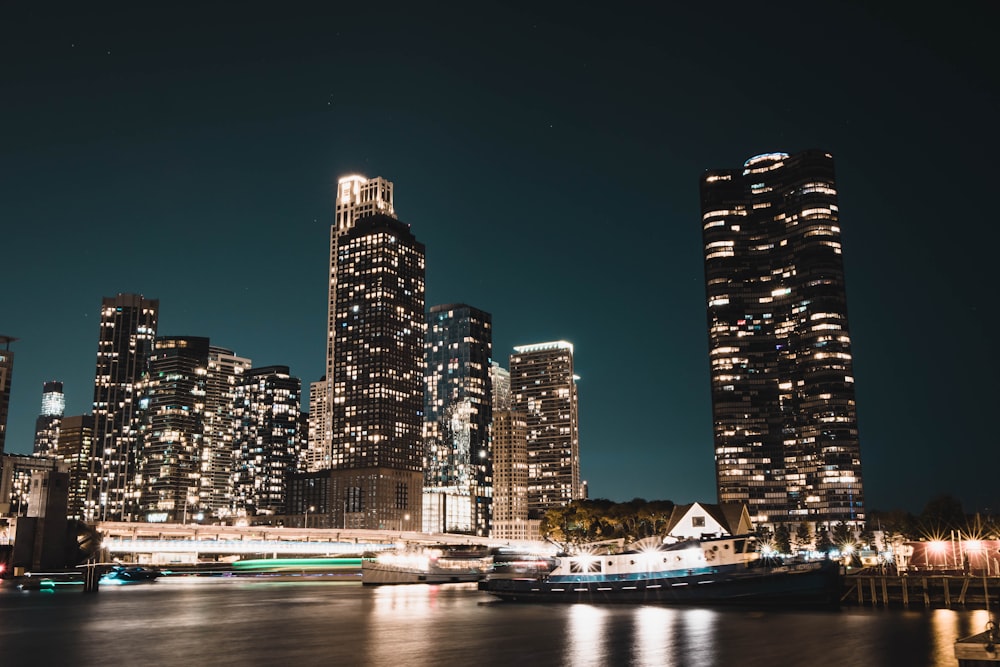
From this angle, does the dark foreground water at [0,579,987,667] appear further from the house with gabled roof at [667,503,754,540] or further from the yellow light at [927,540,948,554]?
the house with gabled roof at [667,503,754,540]

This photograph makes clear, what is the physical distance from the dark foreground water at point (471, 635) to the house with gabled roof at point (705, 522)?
170ft

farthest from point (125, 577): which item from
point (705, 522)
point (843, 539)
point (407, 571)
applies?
point (843, 539)

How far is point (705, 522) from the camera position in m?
130

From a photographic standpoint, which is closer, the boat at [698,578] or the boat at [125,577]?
the boat at [698,578]

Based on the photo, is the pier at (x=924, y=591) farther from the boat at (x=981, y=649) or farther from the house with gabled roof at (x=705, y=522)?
the house with gabled roof at (x=705, y=522)

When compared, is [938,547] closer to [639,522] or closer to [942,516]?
[942,516]

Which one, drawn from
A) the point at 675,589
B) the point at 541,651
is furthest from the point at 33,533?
the point at 541,651

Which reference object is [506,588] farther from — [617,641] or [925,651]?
[925,651]

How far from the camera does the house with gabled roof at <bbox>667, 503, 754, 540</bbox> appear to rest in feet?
424

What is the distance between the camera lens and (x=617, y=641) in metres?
54.4

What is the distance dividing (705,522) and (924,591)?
54.6 metres

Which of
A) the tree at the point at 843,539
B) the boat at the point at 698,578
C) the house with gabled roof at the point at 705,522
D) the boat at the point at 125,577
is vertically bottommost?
the boat at the point at 125,577

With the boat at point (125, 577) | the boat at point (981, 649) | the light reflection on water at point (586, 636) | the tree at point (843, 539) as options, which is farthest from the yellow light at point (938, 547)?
the boat at point (125, 577)

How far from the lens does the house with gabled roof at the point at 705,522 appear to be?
129125mm
